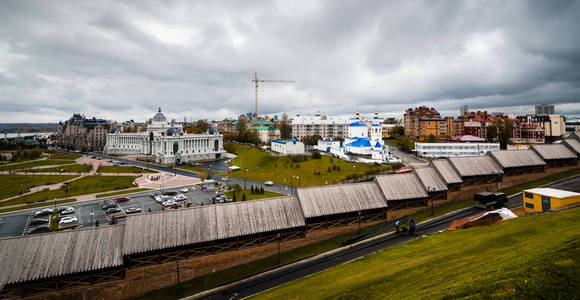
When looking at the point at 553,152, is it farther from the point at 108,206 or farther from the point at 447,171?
the point at 108,206

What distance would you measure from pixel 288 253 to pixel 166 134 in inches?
3308

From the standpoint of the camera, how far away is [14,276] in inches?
571

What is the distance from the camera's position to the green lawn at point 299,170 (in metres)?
52.9

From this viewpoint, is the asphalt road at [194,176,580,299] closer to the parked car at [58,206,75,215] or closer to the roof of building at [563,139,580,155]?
the roof of building at [563,139,580,155]

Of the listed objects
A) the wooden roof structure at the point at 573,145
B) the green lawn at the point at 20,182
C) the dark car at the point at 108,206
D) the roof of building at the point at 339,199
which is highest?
the wooden roof structure at the point at 573,145

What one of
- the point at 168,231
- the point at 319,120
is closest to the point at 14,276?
the point at 168,231

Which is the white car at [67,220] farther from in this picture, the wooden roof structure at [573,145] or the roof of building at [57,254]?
the wooden roof structure at [573,145]

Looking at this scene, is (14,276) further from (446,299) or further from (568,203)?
(568,203)

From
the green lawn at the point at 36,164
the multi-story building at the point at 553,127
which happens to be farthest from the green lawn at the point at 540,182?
the green lawn at the point at 36,164

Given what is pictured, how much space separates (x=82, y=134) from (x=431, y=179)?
14293 centimetres

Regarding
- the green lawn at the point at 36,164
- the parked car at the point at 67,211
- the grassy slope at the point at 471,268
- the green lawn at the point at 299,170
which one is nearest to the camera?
the grassy slope at the point at 471,268

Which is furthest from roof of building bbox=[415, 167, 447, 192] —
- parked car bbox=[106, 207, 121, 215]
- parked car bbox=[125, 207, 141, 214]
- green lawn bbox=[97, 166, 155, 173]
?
green lawn bbox=[97, 166, 155, 173]

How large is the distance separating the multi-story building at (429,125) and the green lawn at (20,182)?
106947mm

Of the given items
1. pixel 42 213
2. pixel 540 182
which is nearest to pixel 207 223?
pixel 42 213
